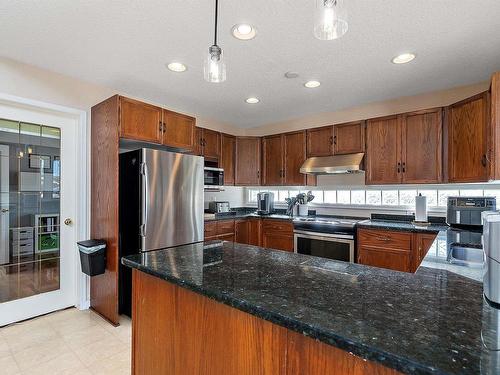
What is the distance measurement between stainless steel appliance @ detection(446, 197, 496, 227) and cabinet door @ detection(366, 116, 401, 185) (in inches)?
26.1

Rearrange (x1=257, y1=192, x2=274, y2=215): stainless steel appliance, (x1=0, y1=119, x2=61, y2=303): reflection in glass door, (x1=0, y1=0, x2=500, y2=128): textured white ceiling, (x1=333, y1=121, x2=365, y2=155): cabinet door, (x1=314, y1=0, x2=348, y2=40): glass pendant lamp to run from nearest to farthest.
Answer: (x1=314, y1=0, x2=348, y2=40): glass pendant lamp → (x1=0, y1=0, x2=500, y2=128): textured white ceiling → (x1=0, y1=119, x2=61, y2=303): reflection in glass door → (x1=333, y1=121, x2=365, y2=155): cabinet door → (x1=257, y1=192, x2=274, y2=215): stainless steel appliance

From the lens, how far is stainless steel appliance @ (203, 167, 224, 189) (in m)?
3.95

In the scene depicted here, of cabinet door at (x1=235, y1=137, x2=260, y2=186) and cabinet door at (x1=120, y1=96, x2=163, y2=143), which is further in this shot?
cabinet door at (x1=235, y1=137, x2=260, y2=186)

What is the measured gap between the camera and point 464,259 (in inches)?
58.4

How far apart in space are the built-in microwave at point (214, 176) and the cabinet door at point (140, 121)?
41.0 inches

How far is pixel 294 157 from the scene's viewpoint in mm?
4215

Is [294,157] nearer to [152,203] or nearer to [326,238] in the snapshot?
[326,238]

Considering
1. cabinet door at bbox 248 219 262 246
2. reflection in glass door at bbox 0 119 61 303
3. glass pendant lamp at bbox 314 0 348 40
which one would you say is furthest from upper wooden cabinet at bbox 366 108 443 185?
reflection in glass door at bbox 0 119 61 303

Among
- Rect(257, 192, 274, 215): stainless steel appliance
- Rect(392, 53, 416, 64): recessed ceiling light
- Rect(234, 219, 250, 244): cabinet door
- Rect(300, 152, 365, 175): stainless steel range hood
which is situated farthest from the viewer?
Rect(257, 192, 274, 215): stainless steel appliance

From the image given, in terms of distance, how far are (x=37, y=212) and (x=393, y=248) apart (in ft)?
12.5

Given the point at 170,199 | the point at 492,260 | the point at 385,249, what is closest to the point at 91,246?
the point at 170,199

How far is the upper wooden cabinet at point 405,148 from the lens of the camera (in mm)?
3072

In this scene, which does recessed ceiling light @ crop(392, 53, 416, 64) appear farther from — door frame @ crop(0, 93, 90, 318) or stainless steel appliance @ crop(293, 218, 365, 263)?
door frame @ crop(0, 93, 90, 318)

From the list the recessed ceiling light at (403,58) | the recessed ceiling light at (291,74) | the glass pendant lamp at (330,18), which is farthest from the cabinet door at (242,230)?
the glass pendant lamp at (330,18)
